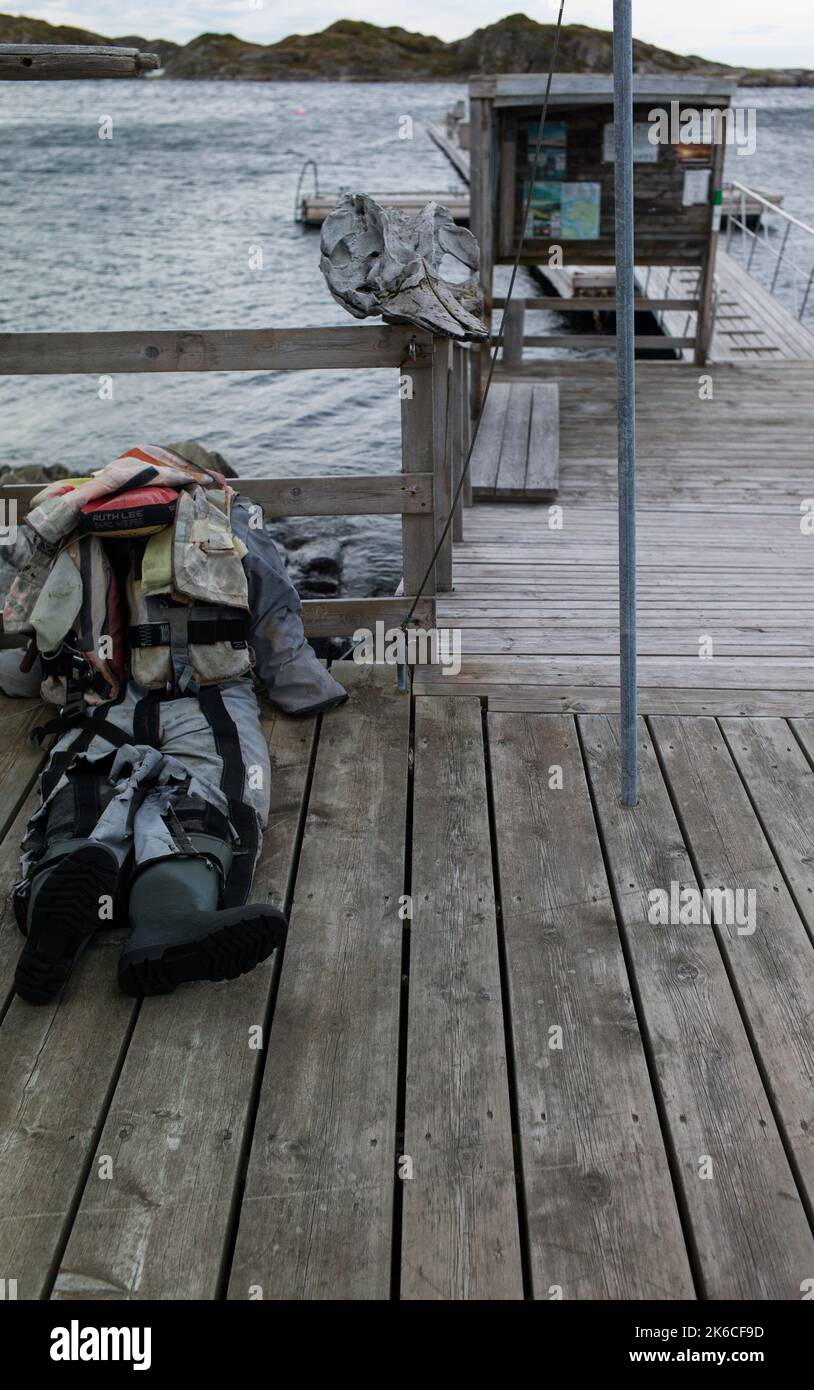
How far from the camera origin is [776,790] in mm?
3951

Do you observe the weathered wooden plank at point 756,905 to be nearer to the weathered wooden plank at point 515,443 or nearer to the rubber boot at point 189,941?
the rubber boot at point 189,941

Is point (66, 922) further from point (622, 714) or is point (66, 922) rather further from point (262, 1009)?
point (622, 714)

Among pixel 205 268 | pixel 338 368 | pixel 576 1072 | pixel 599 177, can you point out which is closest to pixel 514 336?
pixel 599 177

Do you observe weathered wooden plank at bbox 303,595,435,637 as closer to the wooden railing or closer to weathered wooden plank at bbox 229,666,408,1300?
the wooden railing

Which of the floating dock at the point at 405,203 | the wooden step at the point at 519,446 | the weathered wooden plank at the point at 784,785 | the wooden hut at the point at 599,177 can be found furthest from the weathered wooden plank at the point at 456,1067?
the floating dock at the point at 405,203

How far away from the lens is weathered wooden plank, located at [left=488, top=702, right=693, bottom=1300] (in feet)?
7.72

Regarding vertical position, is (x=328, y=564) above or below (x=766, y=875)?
below

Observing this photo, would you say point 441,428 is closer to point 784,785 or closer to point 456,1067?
point 784,785

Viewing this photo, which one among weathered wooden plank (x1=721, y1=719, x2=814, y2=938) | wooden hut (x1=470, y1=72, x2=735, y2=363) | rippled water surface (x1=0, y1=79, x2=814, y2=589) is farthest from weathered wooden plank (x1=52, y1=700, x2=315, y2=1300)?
rippled water surface (x1=0, y1=79, x2=814, y2=589)

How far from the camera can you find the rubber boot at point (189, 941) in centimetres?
292

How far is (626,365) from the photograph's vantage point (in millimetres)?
3357

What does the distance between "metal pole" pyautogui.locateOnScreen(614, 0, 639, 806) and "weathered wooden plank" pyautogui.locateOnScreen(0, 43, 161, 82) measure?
1664mm

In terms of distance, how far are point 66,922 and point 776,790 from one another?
2288 mm

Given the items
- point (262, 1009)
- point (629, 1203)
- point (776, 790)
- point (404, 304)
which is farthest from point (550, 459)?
point (629, 1203)
